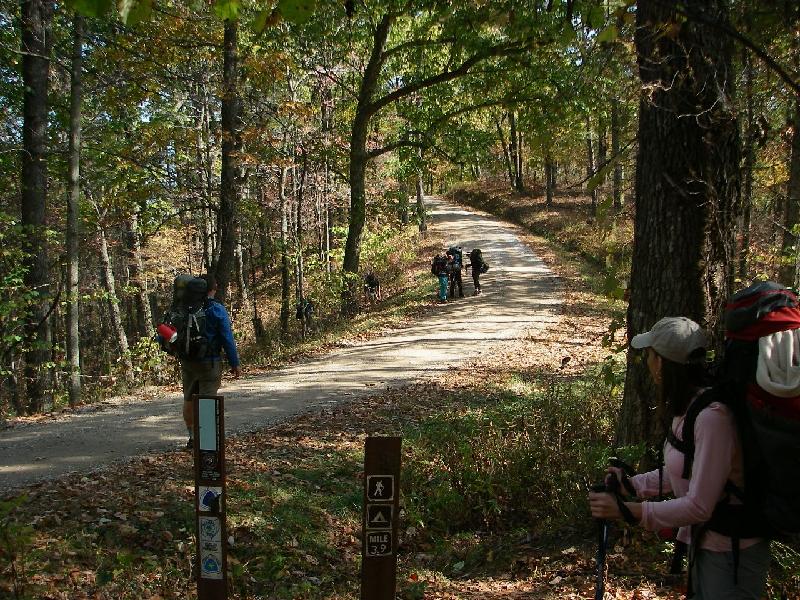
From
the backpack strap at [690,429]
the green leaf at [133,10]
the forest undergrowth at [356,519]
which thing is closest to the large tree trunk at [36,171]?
the forest undergrowth at [356,519]

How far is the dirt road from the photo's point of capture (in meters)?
7.66

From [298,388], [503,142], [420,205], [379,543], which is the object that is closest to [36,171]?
[298,388]

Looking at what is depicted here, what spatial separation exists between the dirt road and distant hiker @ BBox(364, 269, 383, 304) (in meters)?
2.33

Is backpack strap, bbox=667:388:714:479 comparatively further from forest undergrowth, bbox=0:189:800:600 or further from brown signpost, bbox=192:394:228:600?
brown signpost, bbox=192:394:228:600

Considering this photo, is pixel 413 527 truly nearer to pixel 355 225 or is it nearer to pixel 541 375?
pixel 541 375

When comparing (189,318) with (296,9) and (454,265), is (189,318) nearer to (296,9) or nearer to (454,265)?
(296,9)

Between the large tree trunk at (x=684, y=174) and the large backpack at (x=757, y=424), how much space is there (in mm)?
1892

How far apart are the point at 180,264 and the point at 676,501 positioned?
97.2 feet

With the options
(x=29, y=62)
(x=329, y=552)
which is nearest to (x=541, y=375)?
(x=329, y=552)

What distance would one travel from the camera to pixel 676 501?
233 centimetres

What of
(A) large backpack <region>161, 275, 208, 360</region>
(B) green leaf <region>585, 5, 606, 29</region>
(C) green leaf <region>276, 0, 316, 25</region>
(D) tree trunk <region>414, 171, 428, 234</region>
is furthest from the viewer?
(D) tree trunk <region>414, 171, 428, 234</region>

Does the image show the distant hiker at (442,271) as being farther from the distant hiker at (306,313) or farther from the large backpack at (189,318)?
the large backpack at (189,318)

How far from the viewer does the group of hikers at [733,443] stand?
7.01 ft

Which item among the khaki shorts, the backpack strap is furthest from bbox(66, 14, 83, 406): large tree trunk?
the backpack strap
